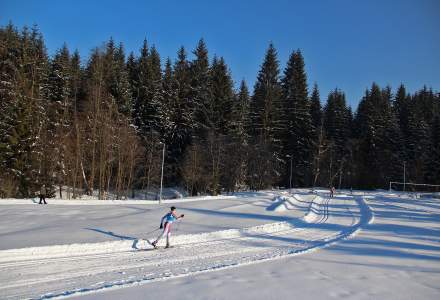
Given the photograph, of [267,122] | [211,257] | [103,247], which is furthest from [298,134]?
[103,247]

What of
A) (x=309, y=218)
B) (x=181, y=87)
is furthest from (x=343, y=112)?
(x=309, y=218)

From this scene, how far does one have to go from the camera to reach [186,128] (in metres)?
61.2

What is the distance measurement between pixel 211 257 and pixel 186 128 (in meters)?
46.5

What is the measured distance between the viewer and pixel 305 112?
74.6 m

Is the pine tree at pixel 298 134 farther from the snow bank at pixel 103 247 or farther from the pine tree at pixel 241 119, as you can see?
the snow bank at pixel 103 247

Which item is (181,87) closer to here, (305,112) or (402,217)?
(305,112)

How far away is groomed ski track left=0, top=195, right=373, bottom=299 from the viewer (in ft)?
35.4

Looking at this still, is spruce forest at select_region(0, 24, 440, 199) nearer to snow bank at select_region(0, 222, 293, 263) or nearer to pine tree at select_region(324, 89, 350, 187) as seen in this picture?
pine tree at select_region(324, 89, 350, 187)

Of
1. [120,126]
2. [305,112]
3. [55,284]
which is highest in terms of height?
[305,112]

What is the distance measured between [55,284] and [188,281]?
3.45 meters

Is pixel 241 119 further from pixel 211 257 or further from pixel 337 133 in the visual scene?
pixel 211 257

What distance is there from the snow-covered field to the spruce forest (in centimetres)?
1864

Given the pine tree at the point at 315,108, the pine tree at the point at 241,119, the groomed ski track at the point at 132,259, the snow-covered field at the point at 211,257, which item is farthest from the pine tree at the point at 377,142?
the groomed ski track at the point at 132,259

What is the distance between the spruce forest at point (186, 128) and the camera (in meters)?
45.1
